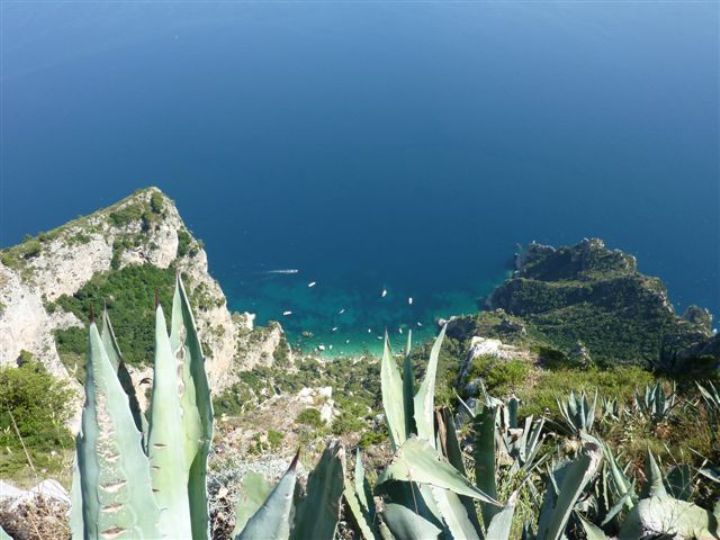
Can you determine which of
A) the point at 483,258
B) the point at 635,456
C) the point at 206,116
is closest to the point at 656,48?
the point at 483,258

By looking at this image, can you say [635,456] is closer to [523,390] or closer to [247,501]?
[247,501]

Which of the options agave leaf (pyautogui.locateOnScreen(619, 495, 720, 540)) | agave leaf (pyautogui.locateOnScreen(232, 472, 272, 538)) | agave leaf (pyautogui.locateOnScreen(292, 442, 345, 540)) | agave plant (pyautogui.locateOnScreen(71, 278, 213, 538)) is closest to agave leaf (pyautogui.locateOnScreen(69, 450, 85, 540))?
agave plant (pyautogui.locateOnScreen(71, 278, 213, 538))

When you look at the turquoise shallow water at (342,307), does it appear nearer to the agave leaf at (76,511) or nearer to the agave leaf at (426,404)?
the agave leaf at (426,404)

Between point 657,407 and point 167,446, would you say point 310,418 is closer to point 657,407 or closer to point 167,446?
point 657,407

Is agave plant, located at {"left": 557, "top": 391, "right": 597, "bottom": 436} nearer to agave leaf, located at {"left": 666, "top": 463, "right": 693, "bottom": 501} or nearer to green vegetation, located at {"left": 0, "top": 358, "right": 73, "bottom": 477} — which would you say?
agave leaf, located at {"left": 666, "top": 463, "right": 693, "bottom": 501}

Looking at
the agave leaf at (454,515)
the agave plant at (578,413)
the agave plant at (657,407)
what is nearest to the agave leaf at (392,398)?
the agave leaf at (454,515)

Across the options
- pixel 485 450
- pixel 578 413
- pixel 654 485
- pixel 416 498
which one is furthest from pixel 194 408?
pixel 578 413
